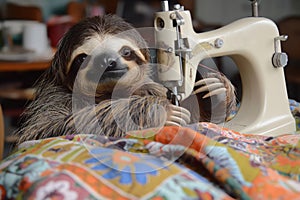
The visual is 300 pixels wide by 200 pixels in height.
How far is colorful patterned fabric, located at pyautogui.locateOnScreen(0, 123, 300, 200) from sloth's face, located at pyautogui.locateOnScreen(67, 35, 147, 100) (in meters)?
0.10

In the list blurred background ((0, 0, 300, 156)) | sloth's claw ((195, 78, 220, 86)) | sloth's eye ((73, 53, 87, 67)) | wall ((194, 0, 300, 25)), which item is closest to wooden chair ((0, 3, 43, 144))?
blurred background ((0, 0, 300, 156))

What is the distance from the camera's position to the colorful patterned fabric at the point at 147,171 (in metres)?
0.41

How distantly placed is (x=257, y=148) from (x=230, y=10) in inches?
107

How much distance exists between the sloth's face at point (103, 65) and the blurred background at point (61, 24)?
0.69 feet

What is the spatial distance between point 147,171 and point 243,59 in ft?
1.03

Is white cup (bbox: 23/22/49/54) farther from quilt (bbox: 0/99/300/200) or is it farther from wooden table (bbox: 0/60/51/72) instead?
quilt (bbox: 0/99/300/200)

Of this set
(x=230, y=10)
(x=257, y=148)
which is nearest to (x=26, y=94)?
(x=257, y=148)

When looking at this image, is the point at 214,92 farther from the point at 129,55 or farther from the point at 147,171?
the point at 147,171

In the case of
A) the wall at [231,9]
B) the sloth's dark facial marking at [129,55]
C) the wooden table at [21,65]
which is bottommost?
the wall at [231,9]

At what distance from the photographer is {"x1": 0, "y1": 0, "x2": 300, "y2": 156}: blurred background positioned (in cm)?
171

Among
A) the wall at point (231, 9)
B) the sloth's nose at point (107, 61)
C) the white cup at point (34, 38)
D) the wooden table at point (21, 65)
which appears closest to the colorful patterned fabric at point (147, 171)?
the sloth's nose at point (107, 61)

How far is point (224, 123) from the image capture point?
2.19 ft

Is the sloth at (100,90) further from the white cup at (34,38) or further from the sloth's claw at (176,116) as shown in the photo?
the white cup at (34,38)

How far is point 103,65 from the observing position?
57 cm
